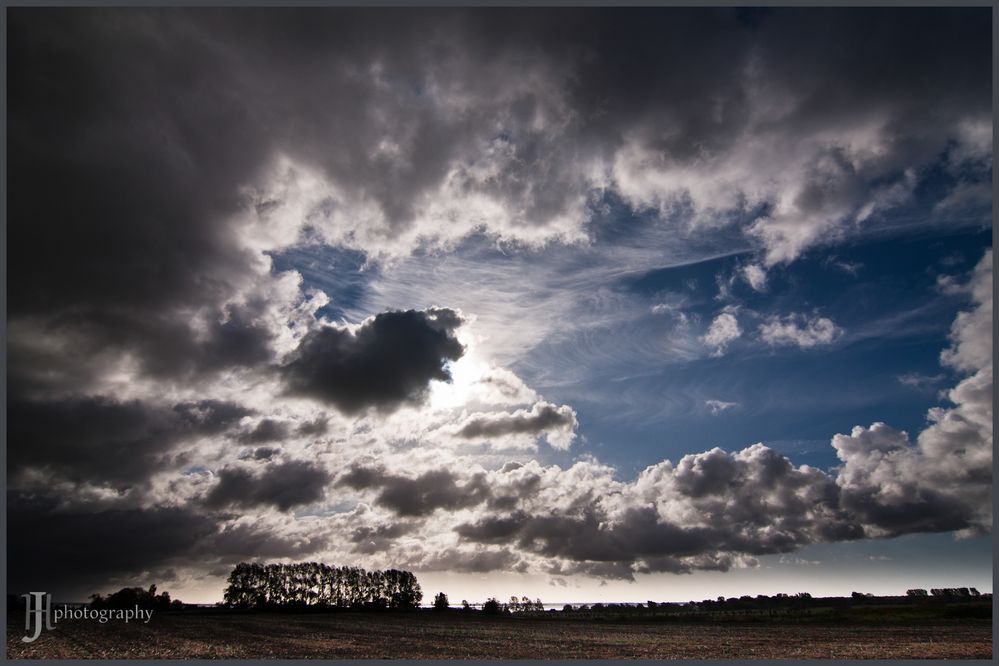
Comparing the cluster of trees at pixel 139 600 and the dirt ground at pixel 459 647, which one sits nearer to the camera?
the dirt ground at pixel 459 647

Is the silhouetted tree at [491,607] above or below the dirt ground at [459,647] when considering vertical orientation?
below

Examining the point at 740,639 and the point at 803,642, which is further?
the point at 740,639

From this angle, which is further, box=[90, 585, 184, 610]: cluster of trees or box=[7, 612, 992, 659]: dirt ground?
box=[90, 585, 184, 610]: cluster of trees

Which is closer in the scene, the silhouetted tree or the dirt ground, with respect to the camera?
the dirt ground

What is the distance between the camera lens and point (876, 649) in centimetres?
5531

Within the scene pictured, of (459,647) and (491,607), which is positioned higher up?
(459,647)

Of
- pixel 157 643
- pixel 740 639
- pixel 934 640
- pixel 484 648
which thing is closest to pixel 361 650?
pixel 484 648

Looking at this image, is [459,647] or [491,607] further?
[491,607]

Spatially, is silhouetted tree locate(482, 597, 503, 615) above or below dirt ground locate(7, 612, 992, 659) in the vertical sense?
below

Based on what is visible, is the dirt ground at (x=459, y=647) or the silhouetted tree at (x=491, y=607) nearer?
the dirt ground at (x=459, y=647)

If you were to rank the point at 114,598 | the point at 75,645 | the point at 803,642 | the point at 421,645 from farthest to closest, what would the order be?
the point at 114,598
the point at 803,642
the point at 421,645
the point at 75,645

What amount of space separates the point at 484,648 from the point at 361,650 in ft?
41.0

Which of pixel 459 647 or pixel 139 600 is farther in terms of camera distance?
pixel 139 600

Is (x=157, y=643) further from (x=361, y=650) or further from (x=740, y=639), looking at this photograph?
(x=740, y=639)
